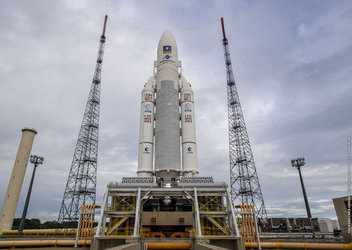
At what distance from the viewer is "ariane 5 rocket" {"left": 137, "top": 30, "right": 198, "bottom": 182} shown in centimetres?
3216

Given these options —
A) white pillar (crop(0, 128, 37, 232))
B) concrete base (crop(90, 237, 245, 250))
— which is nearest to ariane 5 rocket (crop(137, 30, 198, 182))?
concrete base (crop(90, 237, 245, 250))

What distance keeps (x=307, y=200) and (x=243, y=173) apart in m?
13.5

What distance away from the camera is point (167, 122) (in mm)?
33844

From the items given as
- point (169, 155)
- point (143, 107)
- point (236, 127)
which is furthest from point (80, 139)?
point (236, 127)

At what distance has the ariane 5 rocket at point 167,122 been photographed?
32.2m

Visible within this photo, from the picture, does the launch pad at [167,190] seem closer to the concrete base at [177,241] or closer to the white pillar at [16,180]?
the concrete base at [177,241]

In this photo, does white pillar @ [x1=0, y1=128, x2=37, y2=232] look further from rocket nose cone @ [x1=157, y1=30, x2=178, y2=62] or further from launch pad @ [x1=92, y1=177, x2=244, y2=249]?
rocket nose cone @ [x1=157, y1=30, x2=178, y2=62]

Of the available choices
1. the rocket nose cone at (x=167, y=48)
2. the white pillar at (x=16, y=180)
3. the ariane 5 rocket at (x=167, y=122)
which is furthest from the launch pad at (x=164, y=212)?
the white pillar at (x=16, y=180)

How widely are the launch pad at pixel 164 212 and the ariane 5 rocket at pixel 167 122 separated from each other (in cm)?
474

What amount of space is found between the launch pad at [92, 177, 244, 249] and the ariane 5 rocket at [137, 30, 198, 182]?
474 centimetres

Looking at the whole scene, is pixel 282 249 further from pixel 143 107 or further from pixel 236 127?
pixel 236 127

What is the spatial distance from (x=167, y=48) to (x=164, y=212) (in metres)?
26.6

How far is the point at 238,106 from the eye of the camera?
56219mm

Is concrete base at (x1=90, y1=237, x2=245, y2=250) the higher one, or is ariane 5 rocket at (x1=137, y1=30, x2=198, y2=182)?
ariane 5 rocket at (x1=137, y1=30, x2=198, y2=182)
